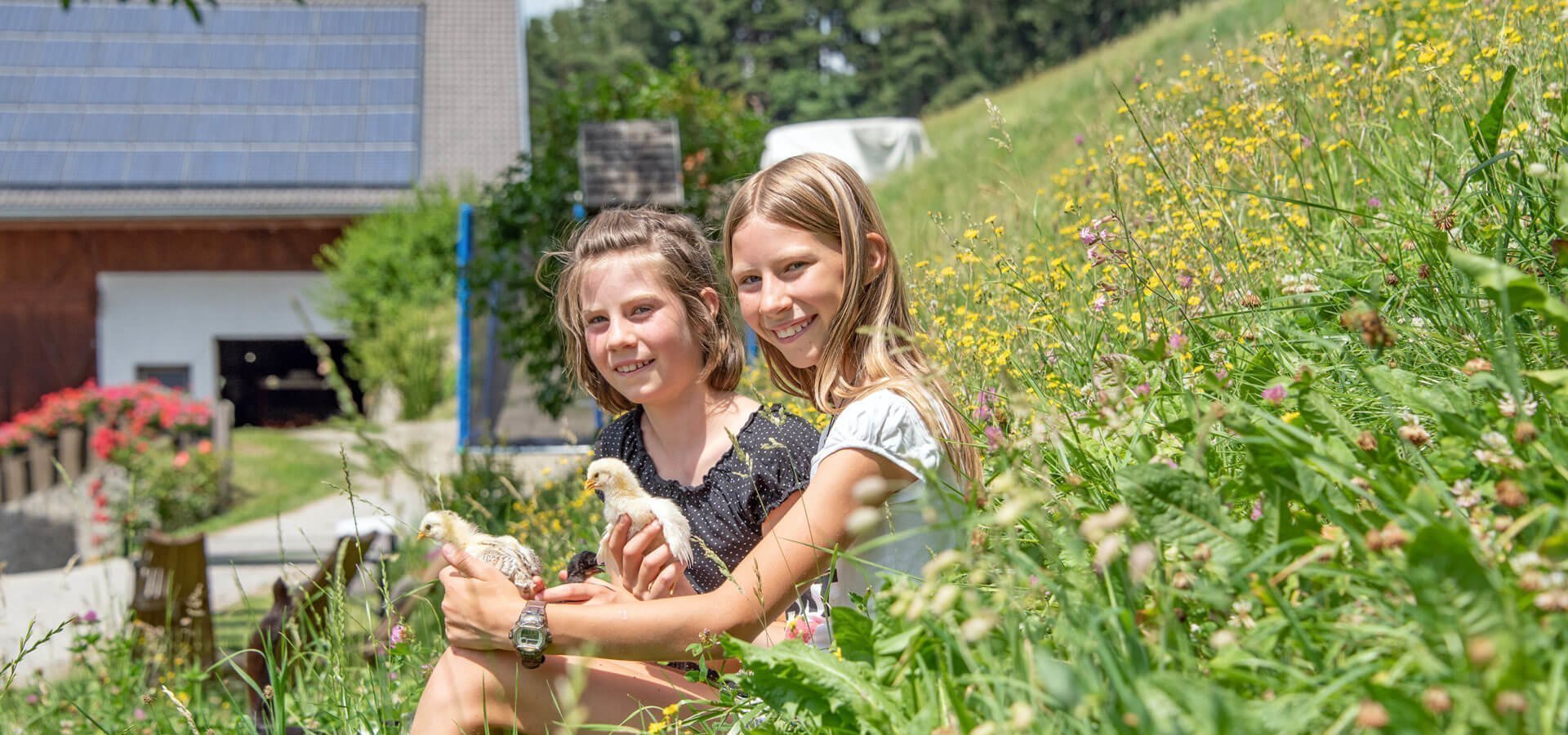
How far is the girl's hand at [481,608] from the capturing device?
2057mm

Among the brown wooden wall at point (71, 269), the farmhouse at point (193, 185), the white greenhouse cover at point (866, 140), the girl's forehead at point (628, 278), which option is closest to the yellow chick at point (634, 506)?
the girl's forehead at point (628, 278)

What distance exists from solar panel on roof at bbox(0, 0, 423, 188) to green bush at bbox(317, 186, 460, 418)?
133 cm

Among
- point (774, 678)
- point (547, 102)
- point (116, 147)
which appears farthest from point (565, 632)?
point (116, 147)

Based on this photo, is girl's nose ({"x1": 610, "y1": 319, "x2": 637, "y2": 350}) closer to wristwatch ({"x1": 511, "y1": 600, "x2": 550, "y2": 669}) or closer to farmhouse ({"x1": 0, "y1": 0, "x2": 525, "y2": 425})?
wristwatch ({"x1": 511, "y1": 600, "x2": 550, "y2": 669})

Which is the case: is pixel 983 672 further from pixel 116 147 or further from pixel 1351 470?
pixel 116 147

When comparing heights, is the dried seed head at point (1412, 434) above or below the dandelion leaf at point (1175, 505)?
above

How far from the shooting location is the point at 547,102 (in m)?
8.26

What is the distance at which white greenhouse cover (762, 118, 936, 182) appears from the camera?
20.3 metres

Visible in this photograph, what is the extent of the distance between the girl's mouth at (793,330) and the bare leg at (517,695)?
0.71 metres

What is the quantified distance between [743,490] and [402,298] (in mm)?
14071

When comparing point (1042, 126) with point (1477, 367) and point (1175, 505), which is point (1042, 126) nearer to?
point (1477, 367)

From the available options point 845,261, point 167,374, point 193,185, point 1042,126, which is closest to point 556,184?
point 1042,126

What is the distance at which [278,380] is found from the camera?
17.6 meters

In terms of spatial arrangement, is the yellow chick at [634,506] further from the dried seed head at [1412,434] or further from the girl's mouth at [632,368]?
the dried seed head at [1412,434]
